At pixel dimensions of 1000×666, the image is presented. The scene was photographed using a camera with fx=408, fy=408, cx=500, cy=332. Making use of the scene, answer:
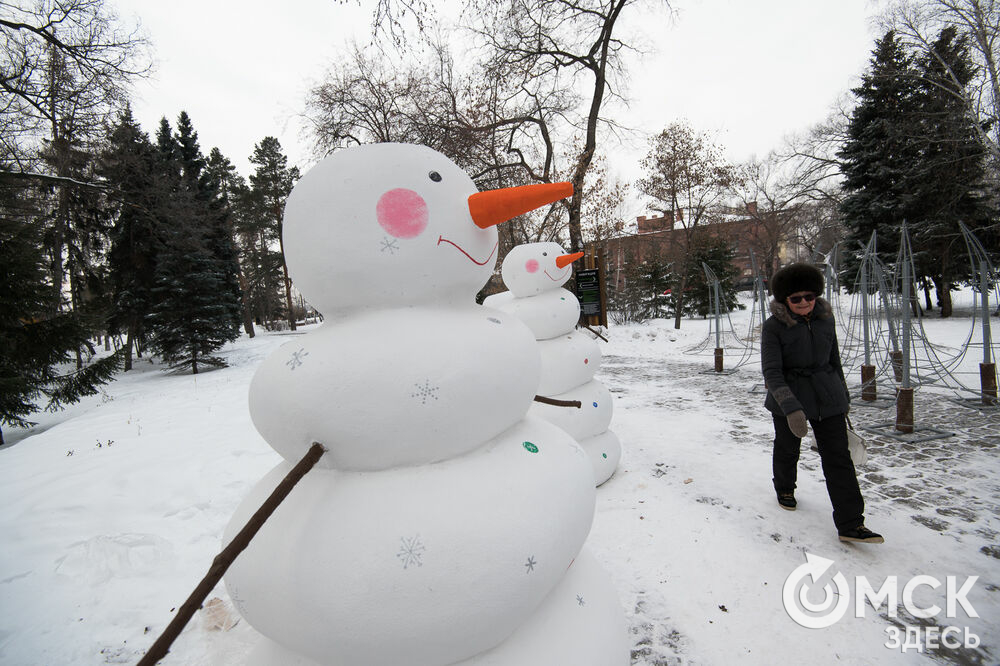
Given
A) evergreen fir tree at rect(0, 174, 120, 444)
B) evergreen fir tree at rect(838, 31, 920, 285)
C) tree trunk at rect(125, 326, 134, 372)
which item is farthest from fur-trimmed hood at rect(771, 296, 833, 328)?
tree trunk at rect(125, 326, 134, 372)

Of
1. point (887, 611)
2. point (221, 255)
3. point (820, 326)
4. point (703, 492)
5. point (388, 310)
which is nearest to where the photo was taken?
point (388, 310)

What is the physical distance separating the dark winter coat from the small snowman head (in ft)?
5.80

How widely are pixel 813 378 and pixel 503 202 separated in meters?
2.73

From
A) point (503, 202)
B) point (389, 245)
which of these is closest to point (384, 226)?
point (389, 245)

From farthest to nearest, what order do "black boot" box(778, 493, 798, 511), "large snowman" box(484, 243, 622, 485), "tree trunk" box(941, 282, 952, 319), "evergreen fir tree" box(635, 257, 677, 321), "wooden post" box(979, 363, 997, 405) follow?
"evergreen fir tree" box(635, 257, 677, 321) → "tree trunk" box(941, 282, 952, 319) → "wooden post" box(979, 363, 997, 405) → "large snowman" box(484, 243, 622, 485) → "black boot" box(778, 493, 798, 511)

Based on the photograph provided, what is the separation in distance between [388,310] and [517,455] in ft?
2.09

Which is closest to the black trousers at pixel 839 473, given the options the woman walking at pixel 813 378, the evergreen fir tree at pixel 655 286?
the woman walking at pixel 813 378

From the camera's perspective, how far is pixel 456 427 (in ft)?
4.02

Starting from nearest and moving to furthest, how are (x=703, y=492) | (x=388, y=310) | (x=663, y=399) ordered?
(x=388, y=310) < (x=703, y=492) < (x=663, y=399)

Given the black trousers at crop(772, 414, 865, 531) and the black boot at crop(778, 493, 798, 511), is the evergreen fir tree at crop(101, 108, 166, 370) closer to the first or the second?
the black boot at crop(778, 493, 798, 511)

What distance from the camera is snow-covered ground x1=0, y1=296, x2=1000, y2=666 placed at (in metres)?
2.12

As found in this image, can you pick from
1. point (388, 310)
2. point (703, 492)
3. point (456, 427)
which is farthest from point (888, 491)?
point (388, 310)

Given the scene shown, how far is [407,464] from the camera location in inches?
48.8

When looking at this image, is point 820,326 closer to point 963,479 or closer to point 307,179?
point 963,479
